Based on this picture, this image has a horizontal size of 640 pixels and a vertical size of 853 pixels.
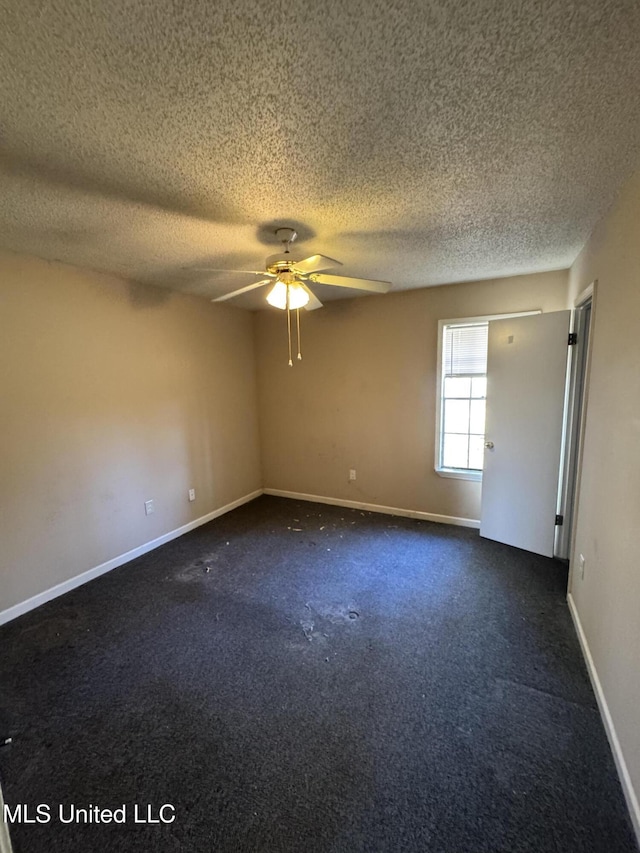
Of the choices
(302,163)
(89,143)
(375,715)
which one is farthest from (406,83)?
(375,715)

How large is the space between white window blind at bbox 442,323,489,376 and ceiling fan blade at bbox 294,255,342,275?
205 cm

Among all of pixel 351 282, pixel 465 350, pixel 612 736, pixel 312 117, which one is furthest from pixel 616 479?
pixel 465 350

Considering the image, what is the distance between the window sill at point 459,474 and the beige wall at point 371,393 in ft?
0.19

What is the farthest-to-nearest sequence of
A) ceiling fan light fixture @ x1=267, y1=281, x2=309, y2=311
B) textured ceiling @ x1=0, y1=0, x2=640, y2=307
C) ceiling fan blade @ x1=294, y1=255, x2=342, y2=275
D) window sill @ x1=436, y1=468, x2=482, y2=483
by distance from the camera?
window sill @ x1=436, y1=468, x2=482, y2=483 → ceiling fan light fixture @ x1=267, y1=281, x2=309, y2=311 → ceiling fan blade @ x1=294, y1=255, x2=342, y2=275 → textured ceiling @ x1=0, y1=0, x2=640, y2=307

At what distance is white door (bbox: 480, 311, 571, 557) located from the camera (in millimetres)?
2850

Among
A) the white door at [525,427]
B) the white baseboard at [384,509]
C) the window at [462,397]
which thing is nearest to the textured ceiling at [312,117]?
the white door at [525,427]

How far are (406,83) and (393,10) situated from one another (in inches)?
9.1

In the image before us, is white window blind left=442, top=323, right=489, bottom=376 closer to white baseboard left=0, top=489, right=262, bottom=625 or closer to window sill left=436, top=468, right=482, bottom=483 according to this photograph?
window sill left=436, top=468, right=482, bottom=483

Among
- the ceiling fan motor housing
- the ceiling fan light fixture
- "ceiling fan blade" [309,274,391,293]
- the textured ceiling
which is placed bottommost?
the ceiling fan light fixture

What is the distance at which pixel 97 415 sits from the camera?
114 inches

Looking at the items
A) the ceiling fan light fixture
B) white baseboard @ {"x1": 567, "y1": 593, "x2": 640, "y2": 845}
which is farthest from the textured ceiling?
white baseboard @ {"x1": 567, "y1": 593, "x2": 640, "y2": 845}

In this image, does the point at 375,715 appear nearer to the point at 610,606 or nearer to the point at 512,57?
the point at 610,606

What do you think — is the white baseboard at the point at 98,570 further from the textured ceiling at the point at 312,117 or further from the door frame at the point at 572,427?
the door frame at the point at 572,427

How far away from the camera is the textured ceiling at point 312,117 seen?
911 mm
